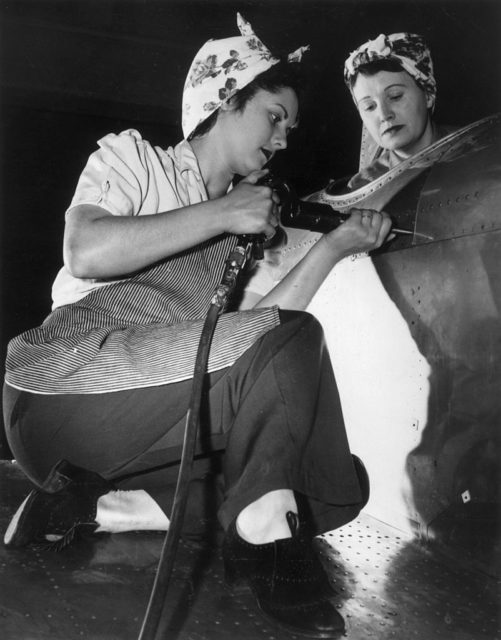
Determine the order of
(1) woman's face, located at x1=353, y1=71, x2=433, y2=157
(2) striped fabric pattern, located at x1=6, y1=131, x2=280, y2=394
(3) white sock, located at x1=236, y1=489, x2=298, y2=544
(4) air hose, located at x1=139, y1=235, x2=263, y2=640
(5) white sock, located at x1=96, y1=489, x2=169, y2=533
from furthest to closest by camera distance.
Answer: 1. (1) woman's face, located at x1=353, y1=71, x2=433, y2=157
2. (5) white sock, located at x1=96, y1=489, x2=169, y2=533
3. (2) striped fabric pattern, located at x1=6, y1=131, x2=280, y2=394
4. (3) white sock, located at x1=236, y1=489, x2=298, y2=544
5. (4) air hose, located at x1=139, y1=235, x2=263, y2=640

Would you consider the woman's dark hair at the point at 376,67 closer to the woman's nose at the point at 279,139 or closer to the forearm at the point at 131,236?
the woman's nose at the point at 279,139

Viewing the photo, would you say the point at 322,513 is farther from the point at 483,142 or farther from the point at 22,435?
the point at 483,142

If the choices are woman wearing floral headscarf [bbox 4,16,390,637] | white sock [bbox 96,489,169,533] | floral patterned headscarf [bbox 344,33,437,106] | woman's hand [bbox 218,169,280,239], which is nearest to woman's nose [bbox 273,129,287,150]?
woman wearing floral headscarf [bbox 4,16,390,637]

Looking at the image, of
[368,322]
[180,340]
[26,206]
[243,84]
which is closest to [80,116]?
[26,206]

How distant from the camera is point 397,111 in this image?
1.88 metres

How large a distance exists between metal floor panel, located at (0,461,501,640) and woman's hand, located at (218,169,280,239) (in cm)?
66

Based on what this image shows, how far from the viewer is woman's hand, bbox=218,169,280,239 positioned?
3.88ft

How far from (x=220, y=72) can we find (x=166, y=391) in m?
0.88

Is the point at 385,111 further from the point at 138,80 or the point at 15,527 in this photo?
the point at 138,80

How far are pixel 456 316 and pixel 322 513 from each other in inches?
19.9

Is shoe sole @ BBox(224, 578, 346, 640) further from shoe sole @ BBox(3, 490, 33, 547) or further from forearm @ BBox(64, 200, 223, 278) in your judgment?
forearm @ BBox(64, 200, 223, 278)

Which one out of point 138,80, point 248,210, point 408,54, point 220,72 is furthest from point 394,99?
point 138,80

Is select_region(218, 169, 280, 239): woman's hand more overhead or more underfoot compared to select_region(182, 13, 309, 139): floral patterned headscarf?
more underfoot

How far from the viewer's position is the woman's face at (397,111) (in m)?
1.82
